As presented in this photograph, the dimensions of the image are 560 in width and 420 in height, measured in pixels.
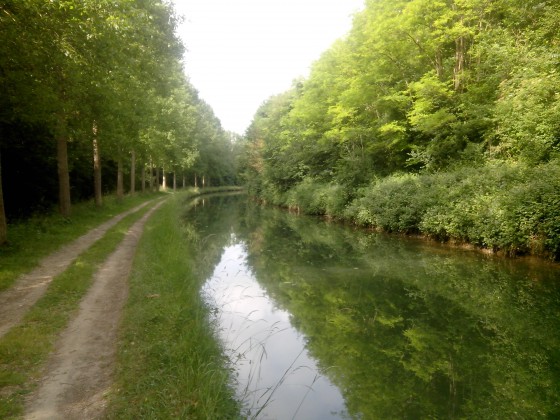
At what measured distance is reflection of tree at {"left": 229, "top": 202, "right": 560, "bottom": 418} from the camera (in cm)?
554

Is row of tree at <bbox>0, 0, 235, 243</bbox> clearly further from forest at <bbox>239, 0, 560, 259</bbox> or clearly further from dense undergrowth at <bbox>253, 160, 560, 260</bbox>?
dense undergrowth at <bbox>253, 160, 560, 260</bbox>

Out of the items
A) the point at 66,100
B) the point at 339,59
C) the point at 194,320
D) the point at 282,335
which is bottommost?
the point at 282,335

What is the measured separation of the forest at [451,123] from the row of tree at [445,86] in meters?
0.08

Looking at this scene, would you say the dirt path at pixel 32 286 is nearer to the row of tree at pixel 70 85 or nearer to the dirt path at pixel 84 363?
the dirt path at pixel 84 363

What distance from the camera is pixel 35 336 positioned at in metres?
5.79

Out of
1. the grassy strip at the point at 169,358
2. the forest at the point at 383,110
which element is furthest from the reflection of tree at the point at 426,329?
the forest at the point at 383,110

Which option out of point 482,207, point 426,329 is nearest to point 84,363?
point 426,329

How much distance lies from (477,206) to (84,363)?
14166mm

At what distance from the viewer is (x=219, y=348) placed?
21.0 feet

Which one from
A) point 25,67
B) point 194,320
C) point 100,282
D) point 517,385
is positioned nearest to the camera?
point 517,385

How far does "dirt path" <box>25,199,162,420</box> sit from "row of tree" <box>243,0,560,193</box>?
15.4m

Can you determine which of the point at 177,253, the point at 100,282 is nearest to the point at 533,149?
the point at 177,253

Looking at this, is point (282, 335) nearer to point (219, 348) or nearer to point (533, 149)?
point (219, 348)

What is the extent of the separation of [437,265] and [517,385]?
7.61 metres
